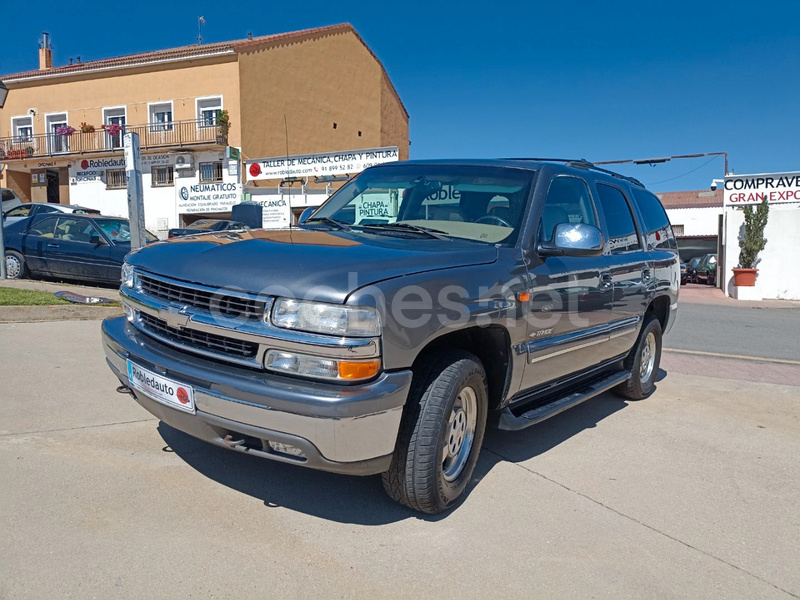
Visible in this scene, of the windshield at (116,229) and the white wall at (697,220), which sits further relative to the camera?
the white wall at (697,220)

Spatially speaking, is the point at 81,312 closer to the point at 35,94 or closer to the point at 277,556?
the point at 277,556

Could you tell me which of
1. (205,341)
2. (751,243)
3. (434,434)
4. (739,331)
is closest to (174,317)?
(205,341)

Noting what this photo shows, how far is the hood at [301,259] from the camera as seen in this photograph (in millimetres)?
2740

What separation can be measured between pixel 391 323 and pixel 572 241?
147cm

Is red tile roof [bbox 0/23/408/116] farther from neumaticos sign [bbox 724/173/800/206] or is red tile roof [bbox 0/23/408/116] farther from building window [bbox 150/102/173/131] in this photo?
neumaticos sign [bbox 724/173/800/206]

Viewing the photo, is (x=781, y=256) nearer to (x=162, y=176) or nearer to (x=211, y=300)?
(x=211, y=300)

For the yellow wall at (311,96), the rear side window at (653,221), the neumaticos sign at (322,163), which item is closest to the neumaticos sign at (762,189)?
the neumaticos sign at (322,163)

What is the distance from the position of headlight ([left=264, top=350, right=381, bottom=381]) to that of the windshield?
32.1ft

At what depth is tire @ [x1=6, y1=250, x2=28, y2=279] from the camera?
38.3ft

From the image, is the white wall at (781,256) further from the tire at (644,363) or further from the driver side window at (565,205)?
the driver side window at (565,205)

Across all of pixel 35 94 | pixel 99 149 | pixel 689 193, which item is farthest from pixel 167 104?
pixel 689 193

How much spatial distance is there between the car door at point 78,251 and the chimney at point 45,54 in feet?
121

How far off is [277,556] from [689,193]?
A: 5528 centimetres

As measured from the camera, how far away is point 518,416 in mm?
3773
